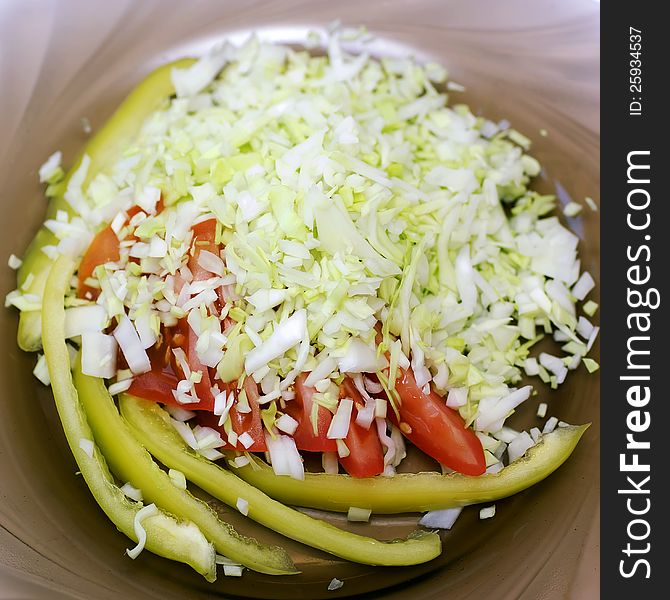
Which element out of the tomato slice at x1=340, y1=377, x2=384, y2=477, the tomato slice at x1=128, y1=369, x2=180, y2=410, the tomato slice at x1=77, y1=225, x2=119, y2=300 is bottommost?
the tomato slice at x1=340, y1=377, x2=384, y2=477

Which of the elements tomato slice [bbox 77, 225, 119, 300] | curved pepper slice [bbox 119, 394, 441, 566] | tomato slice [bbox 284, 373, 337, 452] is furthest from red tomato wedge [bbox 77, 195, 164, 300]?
tomato slice [bbox 284, 373, 337, 452]

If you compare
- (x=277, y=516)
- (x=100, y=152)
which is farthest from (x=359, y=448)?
(x=100, y=152)

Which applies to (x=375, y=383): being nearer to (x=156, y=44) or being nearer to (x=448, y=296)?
(x=448, y=296)

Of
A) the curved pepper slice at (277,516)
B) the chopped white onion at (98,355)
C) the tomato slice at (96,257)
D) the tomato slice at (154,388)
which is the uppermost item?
the tomato slice at (96,257)

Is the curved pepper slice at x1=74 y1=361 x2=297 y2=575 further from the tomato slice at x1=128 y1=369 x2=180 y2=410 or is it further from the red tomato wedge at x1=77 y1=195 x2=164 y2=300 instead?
the red tomato wedge at x1=77 y1=195 x2=164 y2=300

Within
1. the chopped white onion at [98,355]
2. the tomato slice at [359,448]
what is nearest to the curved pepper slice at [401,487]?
the tomato slice at [359,448]

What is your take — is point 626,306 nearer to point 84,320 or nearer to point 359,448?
point 359,448

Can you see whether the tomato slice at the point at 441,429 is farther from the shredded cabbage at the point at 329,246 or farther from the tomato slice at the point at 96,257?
the tomato slice at the point at 96,257
